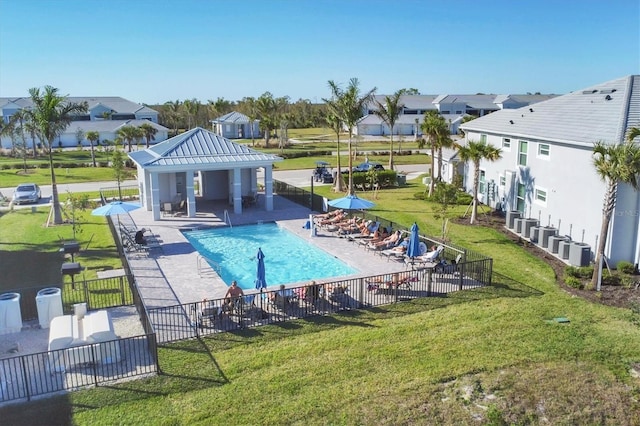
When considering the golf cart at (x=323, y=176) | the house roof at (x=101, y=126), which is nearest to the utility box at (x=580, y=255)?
the golf cart at (x=323, y=176)

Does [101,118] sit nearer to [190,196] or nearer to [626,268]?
[190,196]

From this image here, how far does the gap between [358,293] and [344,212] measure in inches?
484

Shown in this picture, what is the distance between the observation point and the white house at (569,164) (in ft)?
72.5

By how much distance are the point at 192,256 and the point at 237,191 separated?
954 cm

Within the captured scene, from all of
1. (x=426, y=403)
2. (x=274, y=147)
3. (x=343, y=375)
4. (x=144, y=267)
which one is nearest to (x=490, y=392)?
(x=426, y=403)

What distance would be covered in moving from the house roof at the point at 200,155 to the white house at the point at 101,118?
44437mm

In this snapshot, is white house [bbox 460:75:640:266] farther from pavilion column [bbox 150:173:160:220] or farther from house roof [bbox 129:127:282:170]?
pavilion column [bbox 150:173:160:220]

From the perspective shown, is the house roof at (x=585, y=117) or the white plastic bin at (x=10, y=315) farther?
the house roof at (x=585, y=117)

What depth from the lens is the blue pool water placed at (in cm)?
2273

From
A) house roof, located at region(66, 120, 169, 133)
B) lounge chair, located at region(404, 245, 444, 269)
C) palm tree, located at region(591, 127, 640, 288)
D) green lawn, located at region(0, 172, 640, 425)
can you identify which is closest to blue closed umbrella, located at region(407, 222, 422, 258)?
lounge chair, located at region(404, 245, 444, 269)

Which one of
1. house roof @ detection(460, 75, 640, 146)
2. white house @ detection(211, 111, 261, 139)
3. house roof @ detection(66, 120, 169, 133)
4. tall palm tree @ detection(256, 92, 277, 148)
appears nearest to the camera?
house roof @ detection(460, 75, 640, 146)

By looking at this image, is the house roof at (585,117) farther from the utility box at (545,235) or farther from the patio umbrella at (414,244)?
the patio umbrella at (414,244)

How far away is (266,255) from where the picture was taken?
25.6 m

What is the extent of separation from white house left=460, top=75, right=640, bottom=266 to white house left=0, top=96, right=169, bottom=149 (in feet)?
184
